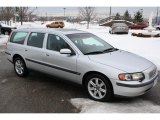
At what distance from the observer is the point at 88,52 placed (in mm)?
5258

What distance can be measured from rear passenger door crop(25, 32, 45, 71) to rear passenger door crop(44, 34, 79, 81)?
10.4 inches

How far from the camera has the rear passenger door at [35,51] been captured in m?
5.99

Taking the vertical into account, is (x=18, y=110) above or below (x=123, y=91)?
below

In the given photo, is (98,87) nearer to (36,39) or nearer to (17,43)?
(36,39)

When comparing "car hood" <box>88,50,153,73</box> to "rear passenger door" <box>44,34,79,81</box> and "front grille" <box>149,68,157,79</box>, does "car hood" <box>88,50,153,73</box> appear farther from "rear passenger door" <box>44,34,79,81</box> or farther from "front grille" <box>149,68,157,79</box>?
"rear passenger door" <box>44,34,79,81</box>

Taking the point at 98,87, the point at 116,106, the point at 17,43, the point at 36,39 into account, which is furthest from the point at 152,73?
the point at 17,43

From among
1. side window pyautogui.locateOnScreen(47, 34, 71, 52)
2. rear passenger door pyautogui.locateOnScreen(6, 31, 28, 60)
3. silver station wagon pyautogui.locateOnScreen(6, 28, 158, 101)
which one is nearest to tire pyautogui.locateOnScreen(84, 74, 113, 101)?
silver station wagon pyautogui.locateOnScreen(6, 28, 158, 101)

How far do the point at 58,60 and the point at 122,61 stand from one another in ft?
5.09

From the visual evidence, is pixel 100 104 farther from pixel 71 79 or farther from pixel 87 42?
pixel 87 42

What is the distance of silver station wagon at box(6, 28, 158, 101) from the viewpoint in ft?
14.8
